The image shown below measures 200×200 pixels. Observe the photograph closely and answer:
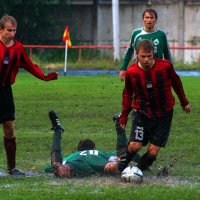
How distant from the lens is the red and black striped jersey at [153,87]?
9.28 m

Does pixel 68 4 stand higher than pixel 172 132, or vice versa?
pixel 68 4

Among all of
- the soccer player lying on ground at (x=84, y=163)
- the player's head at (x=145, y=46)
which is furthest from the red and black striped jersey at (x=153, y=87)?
the soccer player lying on ground at (x=84, y=163)

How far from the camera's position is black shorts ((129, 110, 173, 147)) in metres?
9.35

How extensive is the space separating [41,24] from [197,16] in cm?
890

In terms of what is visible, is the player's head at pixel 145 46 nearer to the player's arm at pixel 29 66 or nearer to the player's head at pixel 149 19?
the player's arm at pixel 29 66

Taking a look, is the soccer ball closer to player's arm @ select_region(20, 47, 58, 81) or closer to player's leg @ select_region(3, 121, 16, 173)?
player's leg @ select_region(3, 121, 16, 173)

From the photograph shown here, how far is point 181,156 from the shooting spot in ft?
37.7

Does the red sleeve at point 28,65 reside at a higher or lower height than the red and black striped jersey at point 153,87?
higher

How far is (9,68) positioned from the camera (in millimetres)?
9750

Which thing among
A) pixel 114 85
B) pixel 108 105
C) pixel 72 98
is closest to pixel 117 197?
pixel 108 105

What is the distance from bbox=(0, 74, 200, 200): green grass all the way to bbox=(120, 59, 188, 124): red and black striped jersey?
0.83m

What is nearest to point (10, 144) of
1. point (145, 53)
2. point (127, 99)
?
point (127, 99)

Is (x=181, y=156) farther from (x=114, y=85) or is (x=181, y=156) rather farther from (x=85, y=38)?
(x=85, y=38)

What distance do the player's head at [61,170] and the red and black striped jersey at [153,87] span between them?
1030 mm
